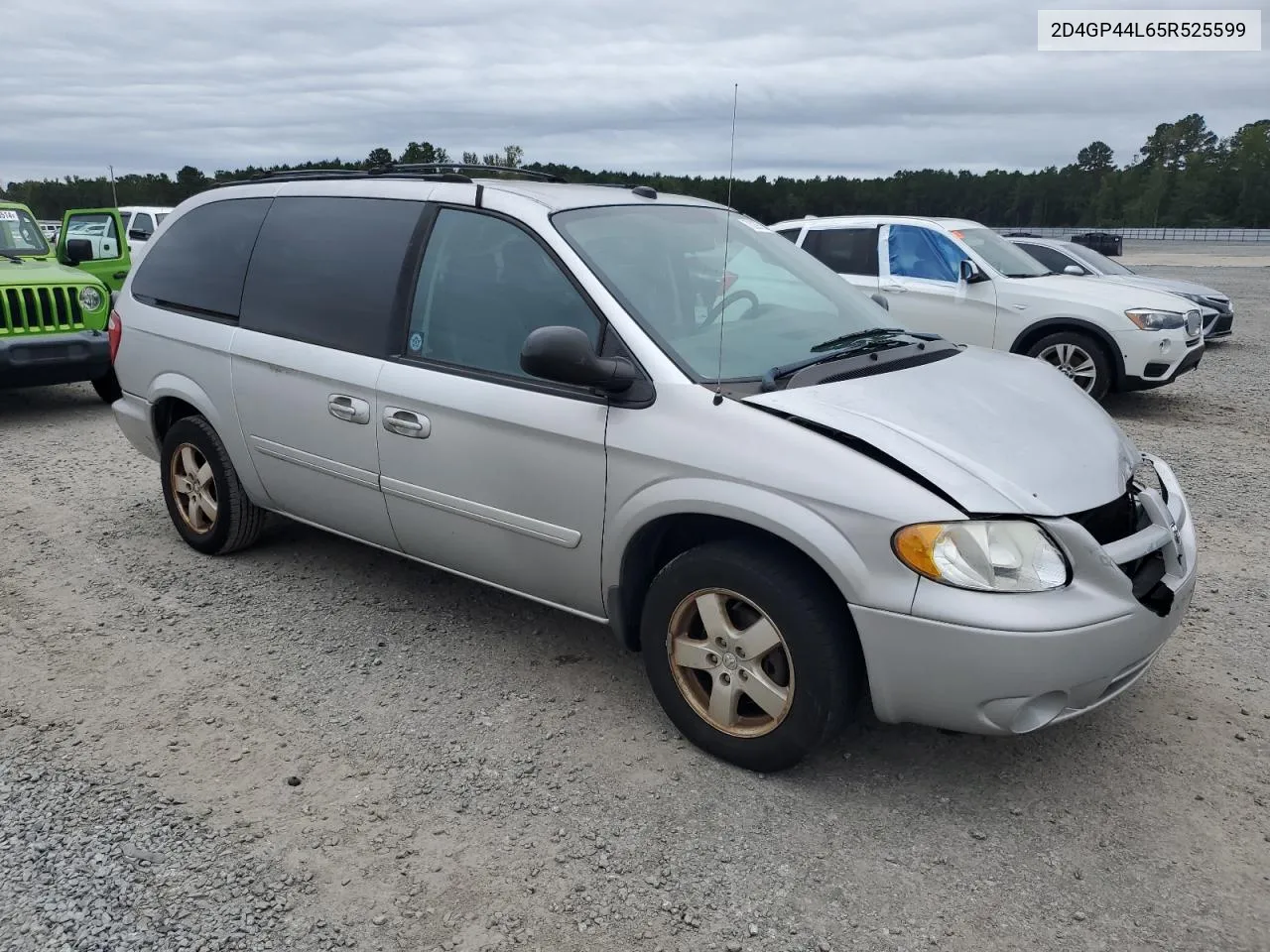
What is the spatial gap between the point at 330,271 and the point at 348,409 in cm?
64

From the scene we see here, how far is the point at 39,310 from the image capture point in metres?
8.34


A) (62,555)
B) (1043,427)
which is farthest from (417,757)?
(62,555)

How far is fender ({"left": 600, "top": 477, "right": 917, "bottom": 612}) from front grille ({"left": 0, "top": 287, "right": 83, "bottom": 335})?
7.19 m

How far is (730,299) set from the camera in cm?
355

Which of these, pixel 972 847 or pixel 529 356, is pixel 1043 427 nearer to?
pixel 972 847

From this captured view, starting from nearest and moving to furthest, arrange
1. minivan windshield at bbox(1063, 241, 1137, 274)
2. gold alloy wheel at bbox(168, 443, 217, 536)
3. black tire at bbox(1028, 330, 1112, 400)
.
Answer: gold alloy wheel at bbox(168, 443, 217, 536)
black tire at bbox(1028, 330, 1112, 400)
minivan windshield at bbox(1063, 241, 1137, 274)

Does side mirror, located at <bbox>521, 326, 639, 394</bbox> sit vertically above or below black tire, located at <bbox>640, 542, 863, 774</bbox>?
above

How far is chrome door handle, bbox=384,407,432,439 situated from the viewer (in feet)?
12.0

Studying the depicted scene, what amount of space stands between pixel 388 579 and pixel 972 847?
9.64 feet

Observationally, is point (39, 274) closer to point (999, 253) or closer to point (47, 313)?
point (47, 313)

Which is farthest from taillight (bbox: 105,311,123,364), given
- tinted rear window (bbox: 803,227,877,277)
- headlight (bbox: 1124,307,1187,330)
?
headlight (bbox: 1124,307,1187,330)

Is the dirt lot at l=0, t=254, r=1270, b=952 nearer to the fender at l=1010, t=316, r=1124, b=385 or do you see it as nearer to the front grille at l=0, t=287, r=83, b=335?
the fender at l=1010, t=316, r=1124, b=385

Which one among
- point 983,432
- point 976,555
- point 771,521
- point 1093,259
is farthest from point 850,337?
point 1093,259

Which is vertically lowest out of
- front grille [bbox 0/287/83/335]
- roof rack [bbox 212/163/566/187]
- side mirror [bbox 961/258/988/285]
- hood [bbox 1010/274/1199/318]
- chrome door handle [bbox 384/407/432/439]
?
front grille [bbox 0/287/83/335]
